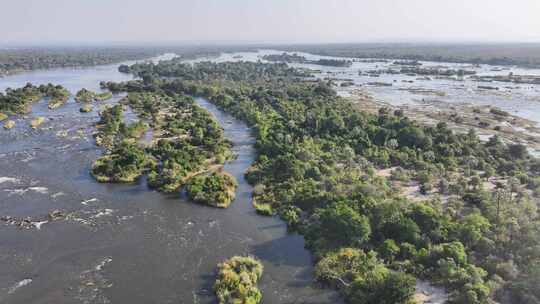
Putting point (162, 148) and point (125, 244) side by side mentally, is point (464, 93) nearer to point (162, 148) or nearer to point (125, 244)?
point (162, 148)

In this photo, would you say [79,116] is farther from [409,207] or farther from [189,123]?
[409,207]

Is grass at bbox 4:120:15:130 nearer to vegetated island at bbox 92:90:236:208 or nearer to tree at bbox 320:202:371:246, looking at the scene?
vegetated island at bbox 92:90:236:208

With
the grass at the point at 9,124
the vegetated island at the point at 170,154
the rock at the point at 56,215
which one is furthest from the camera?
the grass at the point at 9,124

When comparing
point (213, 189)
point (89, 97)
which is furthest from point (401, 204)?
point (89, 97)

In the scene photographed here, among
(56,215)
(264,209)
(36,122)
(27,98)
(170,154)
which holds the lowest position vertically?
(56,215)

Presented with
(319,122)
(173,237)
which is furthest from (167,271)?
(319,122)

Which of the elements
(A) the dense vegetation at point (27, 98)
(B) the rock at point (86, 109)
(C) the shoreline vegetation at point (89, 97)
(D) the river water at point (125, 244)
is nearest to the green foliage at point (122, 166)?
(D) the river water at point (125, 244)

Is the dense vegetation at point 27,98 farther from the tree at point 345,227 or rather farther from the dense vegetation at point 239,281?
the tree at point 345,227
